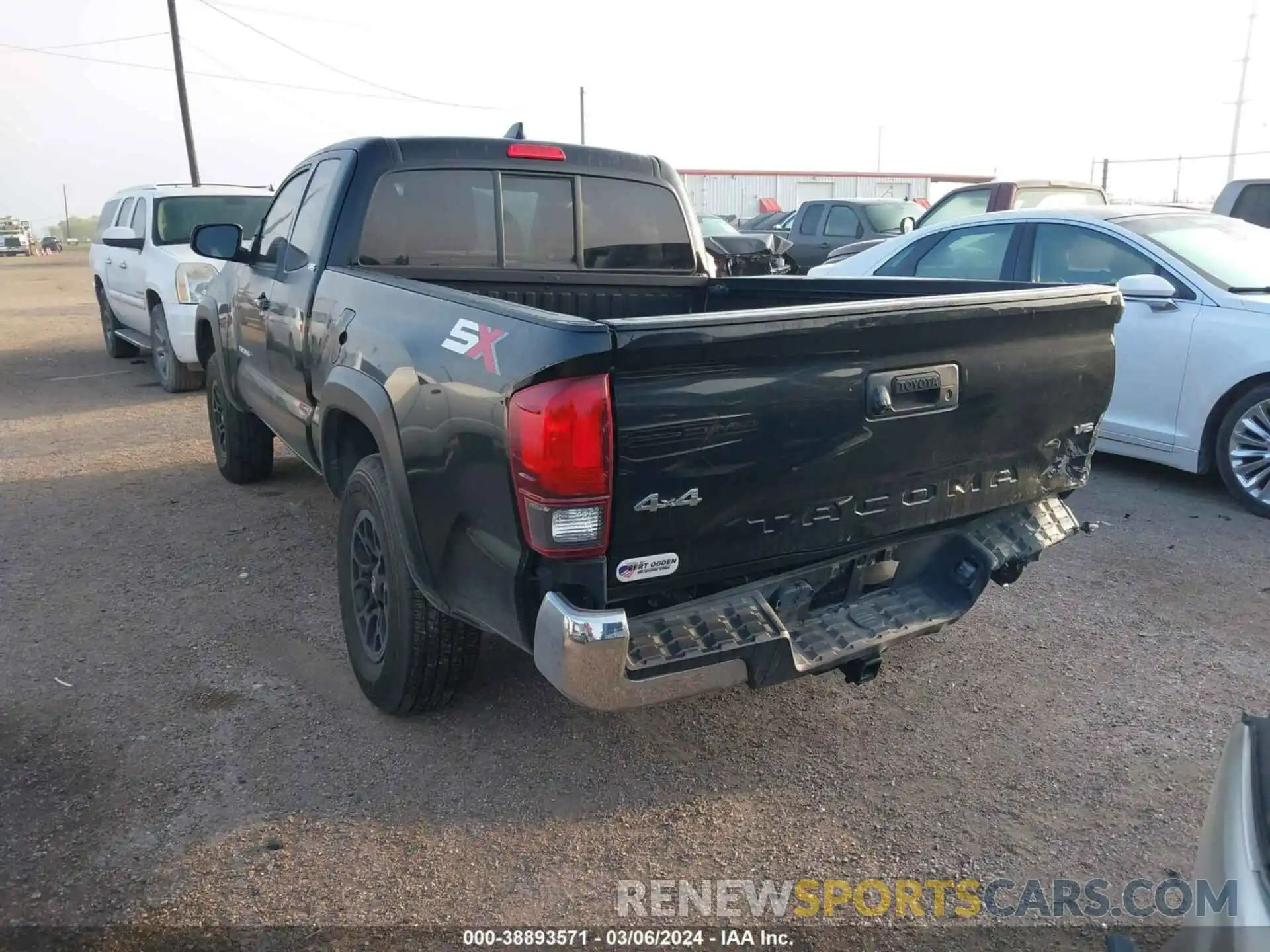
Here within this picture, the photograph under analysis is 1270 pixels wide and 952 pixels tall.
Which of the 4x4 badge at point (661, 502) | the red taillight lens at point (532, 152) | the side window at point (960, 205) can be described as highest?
the red taillight lens at point (532, 152)

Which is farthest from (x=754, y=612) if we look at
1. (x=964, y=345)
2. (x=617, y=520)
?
(x=964, y=345)

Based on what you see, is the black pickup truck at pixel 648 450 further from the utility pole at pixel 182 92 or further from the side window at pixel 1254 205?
the utility pole at pixel 182 92

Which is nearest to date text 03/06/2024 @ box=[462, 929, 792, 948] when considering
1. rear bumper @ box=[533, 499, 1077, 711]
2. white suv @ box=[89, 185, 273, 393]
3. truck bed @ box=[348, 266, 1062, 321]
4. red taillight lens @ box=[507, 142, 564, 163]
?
rear bumper @ box=[533, 499, 1077, 711]

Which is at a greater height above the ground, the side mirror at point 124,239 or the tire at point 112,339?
the side mirror at point 124,239

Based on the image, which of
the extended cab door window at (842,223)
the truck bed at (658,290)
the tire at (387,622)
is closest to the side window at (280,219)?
the truck bed at (658,290)

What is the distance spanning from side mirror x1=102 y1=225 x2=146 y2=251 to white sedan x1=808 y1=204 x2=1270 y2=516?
6.76 m

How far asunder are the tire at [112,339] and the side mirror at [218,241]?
794cm

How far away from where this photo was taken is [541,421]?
249cm

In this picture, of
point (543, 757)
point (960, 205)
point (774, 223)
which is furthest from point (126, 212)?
point (774, 223)

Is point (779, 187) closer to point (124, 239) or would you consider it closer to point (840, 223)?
point (840, 223)

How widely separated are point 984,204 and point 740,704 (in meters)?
8.90

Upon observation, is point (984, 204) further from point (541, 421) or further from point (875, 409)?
point (541, 421)

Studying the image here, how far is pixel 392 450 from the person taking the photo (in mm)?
3262

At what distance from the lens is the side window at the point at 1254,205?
30.8 ft
